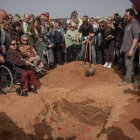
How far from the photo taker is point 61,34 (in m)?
11.3

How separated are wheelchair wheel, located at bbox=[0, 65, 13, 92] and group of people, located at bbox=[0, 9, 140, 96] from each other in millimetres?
258

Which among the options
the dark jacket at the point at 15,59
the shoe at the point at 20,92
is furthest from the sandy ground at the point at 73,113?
the dark jacket at the point at 15,59

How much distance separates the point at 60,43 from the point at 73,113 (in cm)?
414

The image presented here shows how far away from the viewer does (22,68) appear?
8328 mm

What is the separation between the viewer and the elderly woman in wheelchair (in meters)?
7.77

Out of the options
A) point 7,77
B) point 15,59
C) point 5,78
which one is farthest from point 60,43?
point 5,78

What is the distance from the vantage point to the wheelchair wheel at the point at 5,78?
25.6 feet

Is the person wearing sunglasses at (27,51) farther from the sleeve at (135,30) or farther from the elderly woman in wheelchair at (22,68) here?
the sleeve at (135,30)

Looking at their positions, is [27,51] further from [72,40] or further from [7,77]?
[72,40]

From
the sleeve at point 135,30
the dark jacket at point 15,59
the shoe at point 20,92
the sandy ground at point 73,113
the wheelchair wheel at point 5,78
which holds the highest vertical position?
the sleeve at point 135,30

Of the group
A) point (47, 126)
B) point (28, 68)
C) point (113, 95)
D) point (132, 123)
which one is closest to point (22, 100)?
point (47, 126)

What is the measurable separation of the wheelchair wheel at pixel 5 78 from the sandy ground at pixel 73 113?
275 mm

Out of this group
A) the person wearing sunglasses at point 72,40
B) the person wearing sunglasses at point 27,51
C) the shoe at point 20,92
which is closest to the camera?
the shoe at point 20,92

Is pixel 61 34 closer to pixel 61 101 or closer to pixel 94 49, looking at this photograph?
pixel 94 49
